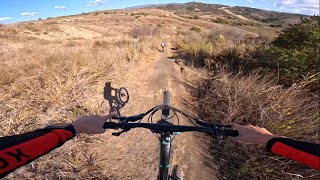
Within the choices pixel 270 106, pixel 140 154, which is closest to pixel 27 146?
pixel 140 154

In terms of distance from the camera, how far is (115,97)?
699cm

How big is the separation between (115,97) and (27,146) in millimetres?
5427

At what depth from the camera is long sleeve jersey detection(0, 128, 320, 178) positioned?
1.47 m

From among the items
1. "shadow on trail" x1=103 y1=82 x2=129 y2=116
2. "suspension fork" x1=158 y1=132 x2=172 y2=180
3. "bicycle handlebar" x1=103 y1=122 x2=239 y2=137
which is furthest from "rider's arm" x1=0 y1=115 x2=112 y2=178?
"shadow on trail" x1=103 y1=82 x2=129 y2=116

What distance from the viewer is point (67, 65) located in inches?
271

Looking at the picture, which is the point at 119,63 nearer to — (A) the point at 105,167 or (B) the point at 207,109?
(B) the point at 207,109

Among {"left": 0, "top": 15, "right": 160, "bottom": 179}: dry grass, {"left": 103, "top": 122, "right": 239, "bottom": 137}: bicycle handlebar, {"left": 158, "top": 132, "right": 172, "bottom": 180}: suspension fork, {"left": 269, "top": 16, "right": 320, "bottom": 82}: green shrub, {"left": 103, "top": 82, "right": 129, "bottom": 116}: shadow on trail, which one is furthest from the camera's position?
{"left": 103, "top": 82, "right": 129, "bottom": 116}: shadow on trail

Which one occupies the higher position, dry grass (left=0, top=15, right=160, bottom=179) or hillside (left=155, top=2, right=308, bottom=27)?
hillside (left=155, top=2, right=308, bottom=27)

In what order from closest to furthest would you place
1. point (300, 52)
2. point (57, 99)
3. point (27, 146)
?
1. point (27, 146)
2. point (57, 99)
3. point (300, 52)

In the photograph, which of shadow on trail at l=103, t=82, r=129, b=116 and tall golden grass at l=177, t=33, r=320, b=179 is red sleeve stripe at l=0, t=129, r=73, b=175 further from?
shadow on trail at l=103, t=82, r=129, b=116

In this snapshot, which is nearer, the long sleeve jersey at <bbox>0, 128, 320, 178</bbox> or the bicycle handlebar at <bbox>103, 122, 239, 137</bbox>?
the long sleeve jersey at <bbox>0, 128, 320, 178</bbox>

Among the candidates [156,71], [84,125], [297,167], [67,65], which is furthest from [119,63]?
[84,125]

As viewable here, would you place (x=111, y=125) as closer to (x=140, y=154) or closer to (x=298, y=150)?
(x=298, y=150)

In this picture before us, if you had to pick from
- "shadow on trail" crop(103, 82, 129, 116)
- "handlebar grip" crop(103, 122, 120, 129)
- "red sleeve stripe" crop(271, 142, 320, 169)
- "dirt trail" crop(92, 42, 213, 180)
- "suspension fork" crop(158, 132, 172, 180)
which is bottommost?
"dirt trail" crop(92, 42, 213, 180)
